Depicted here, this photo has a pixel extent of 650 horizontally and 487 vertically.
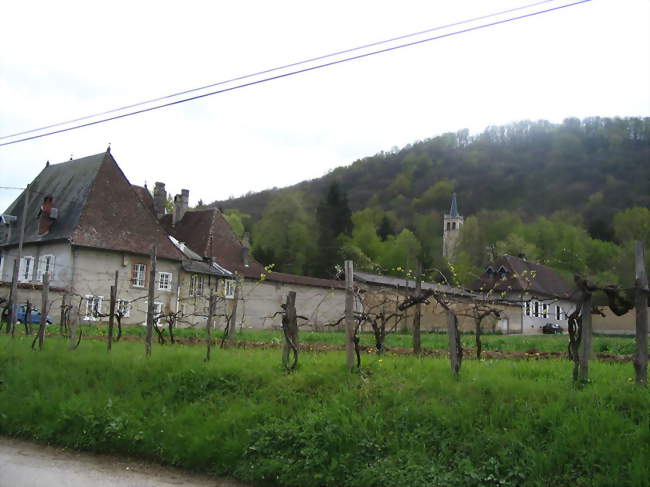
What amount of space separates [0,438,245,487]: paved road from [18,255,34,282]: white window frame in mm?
31823

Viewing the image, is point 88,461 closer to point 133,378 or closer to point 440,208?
point 133,378

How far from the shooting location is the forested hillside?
7525 centimetres

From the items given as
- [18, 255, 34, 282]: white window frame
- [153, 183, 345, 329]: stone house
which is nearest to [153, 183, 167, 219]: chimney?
[153, 183, 345, 329]: stone house

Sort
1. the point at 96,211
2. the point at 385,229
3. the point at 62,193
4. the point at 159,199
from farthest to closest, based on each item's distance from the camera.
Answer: the point at 385,229
the point at 159,199
the point at 62,193
the point at 96,211

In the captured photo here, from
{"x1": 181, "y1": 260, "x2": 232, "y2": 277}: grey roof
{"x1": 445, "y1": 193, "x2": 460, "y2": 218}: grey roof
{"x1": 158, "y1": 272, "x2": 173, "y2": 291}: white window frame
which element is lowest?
{"x1": 158, "y1": 272, "x2": 173, "y2": 291}: white window frame

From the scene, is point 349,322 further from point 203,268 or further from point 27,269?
point 27,269

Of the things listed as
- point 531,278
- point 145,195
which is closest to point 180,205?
point 145,195

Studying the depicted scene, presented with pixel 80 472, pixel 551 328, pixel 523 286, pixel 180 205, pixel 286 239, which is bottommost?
pixel 80 472

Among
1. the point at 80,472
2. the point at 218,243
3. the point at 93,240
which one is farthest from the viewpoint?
the point at 218,243

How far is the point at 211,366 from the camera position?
11422 millimetres

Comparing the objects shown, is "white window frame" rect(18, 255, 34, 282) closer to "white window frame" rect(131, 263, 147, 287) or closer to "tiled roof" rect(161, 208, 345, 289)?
"white window frame" rect(131, 263, 147, 287)

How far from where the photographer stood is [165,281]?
4094cm

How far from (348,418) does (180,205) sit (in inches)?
1847

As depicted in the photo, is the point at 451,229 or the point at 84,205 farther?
the point at 451,229
